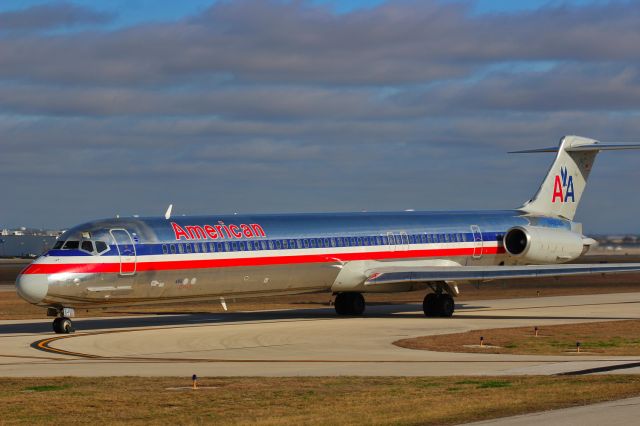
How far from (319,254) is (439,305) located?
4839 millimetres

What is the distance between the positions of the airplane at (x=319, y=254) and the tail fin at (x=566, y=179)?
4 cm

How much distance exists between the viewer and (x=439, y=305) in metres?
40.3

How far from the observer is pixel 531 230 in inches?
1791

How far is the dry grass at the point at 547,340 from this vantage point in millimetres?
27641

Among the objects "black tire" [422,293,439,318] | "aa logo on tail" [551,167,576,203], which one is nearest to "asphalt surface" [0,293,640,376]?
"black tire" [422,293,439,318]

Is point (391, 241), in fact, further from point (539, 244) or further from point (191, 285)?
point (191, 285)

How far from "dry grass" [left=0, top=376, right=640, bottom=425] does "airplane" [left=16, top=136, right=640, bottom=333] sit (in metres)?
11.2

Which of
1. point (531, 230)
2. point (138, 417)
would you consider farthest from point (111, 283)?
point (531, 230)

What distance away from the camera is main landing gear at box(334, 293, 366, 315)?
4219 cm

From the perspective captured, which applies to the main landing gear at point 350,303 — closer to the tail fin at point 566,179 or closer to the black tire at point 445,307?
the black tire at point 445,307

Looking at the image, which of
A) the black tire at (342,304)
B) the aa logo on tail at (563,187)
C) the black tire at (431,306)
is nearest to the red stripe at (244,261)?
the black tire at (342,304)

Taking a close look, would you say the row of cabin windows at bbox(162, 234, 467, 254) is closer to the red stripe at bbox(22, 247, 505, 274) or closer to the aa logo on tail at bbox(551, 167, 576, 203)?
the red stripe at bbox(22, 247, 505, 274)

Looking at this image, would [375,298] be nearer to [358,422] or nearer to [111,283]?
[111,283]

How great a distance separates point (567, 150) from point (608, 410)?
3363 centimetres
